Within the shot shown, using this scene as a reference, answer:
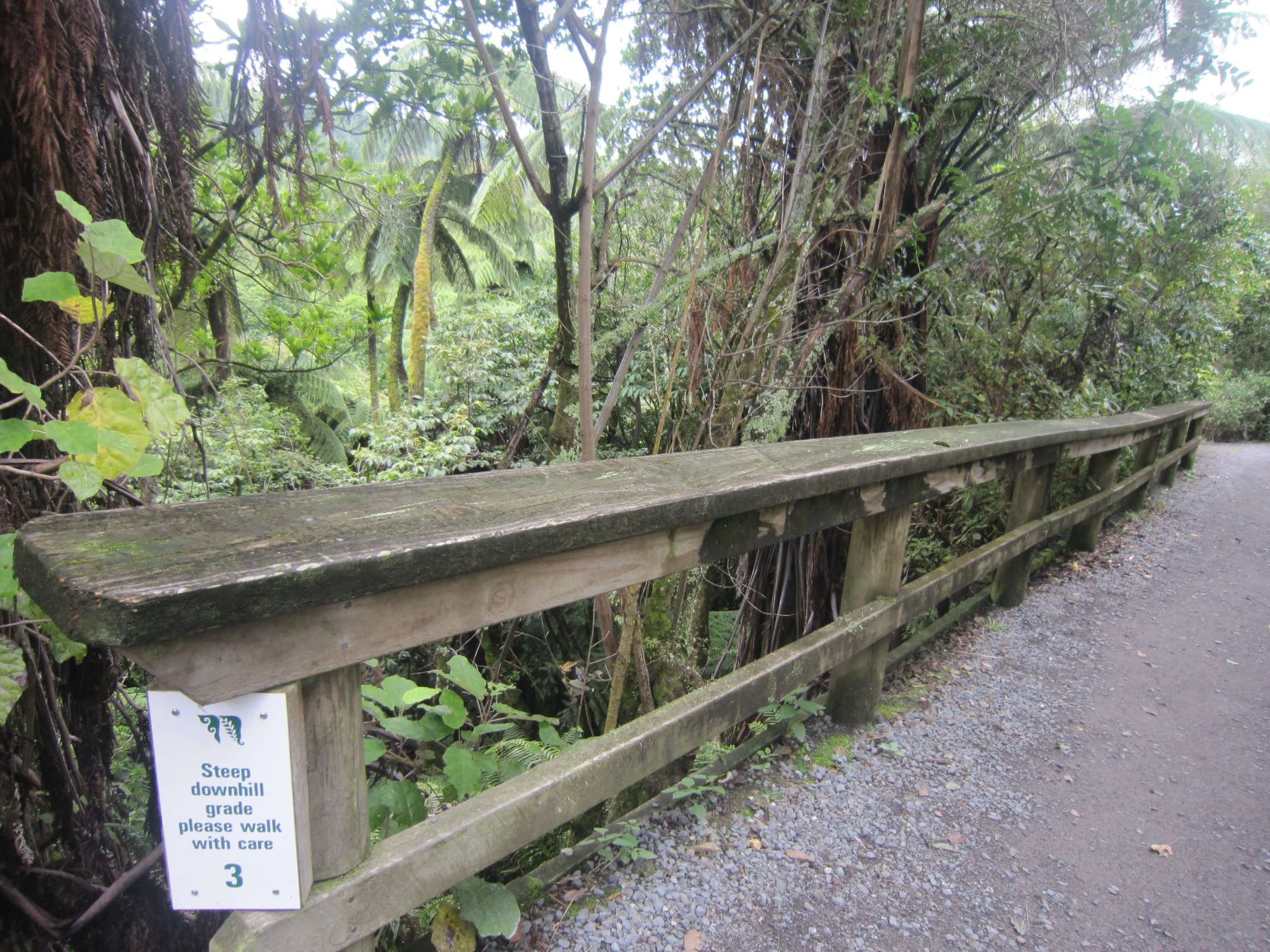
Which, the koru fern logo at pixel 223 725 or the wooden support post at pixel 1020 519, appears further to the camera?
the wooden support post at pixel 1020 519

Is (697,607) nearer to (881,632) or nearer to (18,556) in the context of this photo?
(881,632)

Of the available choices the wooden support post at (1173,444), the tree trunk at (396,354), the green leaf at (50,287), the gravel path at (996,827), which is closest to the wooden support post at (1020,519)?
the gravel path at (996,827)

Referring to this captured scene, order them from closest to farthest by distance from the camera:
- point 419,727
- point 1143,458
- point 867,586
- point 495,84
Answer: point 419,727 < point 867,586 < point 495,84 < point 1143,458

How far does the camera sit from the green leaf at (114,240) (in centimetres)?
126

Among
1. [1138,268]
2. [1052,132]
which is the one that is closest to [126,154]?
[1052,132]

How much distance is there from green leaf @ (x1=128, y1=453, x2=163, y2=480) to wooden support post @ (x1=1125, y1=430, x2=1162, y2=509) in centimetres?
775

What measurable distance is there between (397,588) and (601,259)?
309 centimetres

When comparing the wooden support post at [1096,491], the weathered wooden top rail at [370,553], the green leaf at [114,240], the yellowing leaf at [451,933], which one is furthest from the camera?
the wooden support post at [1096,491]

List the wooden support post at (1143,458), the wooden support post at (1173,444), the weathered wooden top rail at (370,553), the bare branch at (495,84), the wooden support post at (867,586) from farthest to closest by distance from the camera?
the wooden support post at (1173,444) → the wooden support post at (1143,458) → the bare branch at (495,84) → the wooden support post at (867,586) → the weathered wooden top rail at (370,553)

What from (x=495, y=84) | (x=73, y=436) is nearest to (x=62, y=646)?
(x=73, y=436)

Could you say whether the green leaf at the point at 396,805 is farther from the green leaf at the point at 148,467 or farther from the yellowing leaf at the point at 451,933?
the green leaf at the point at 148,467

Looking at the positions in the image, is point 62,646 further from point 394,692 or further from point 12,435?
point 394,692

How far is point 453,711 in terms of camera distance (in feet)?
6.49

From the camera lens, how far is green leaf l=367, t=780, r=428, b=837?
1.74 m
